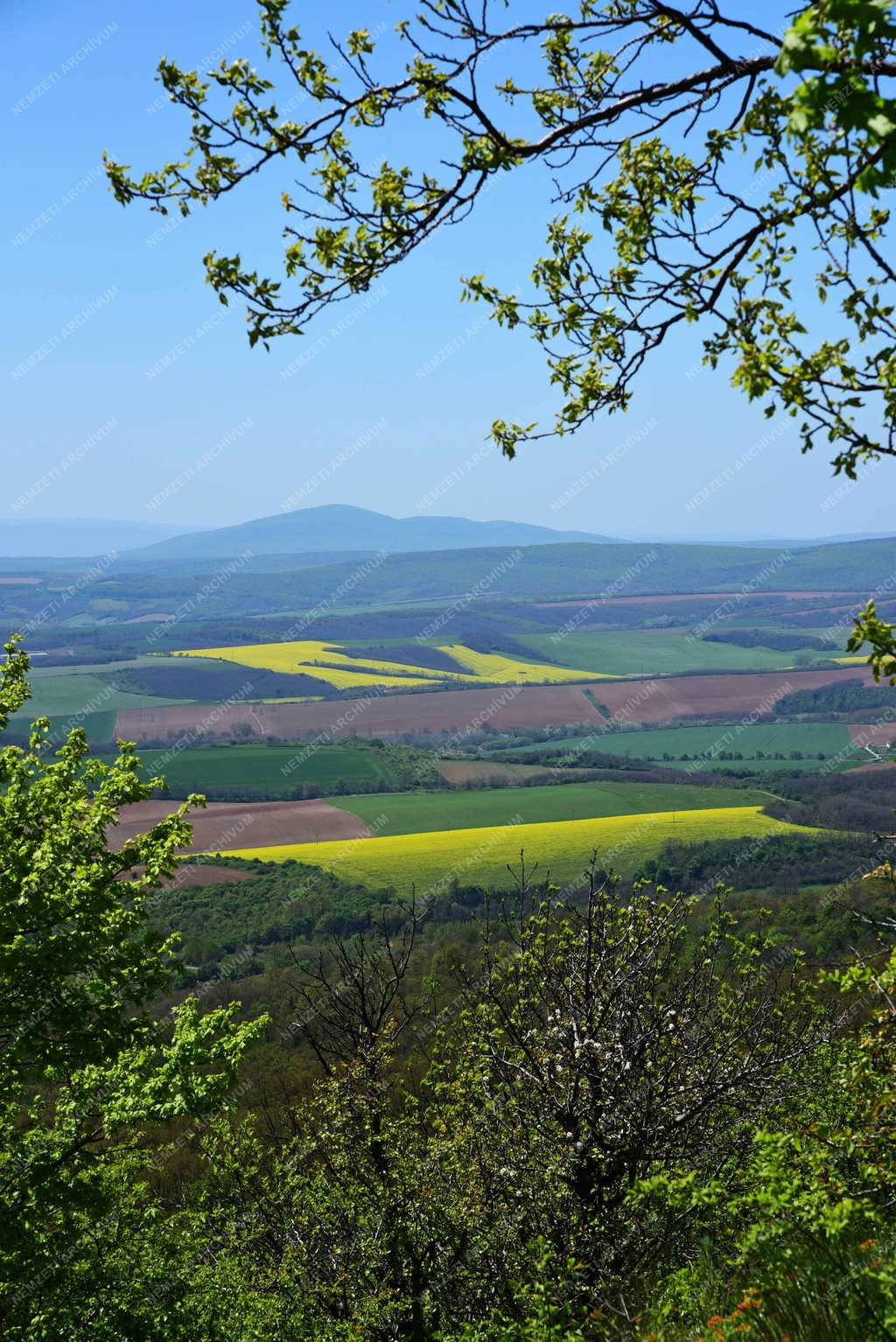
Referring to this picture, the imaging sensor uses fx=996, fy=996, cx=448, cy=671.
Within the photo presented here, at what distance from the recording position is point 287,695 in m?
168

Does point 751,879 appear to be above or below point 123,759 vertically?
below

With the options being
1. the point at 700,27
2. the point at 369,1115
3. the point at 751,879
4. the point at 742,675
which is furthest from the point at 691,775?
the point at 700,27


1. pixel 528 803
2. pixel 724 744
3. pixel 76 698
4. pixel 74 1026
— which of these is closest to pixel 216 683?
pixel 76 698

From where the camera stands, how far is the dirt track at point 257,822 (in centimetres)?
8825

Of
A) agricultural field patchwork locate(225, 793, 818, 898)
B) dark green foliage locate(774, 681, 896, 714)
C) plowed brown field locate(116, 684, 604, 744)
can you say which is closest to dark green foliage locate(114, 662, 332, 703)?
plowed brown field locate(116, 684, 604, 744)

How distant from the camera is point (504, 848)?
8419 cm

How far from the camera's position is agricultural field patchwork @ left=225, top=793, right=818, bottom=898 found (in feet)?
257

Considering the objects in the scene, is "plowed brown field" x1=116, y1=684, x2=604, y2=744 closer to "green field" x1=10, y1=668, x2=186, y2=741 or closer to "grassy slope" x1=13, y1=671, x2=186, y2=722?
"green field" x1=10, y1=668, x2=186, y2=741

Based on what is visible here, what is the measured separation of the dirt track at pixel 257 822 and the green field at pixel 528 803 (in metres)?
2.86

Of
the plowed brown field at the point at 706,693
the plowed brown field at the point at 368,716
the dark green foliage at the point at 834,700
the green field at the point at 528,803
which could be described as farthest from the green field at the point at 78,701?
the dark green foliage at the point at 834,700

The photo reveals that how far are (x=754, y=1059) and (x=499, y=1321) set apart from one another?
3.92 metres

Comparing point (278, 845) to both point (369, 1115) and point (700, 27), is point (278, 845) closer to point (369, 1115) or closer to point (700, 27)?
point (369, 1115)

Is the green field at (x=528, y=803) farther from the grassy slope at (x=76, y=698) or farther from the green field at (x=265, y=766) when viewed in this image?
the grassy slope at (x=76, y=698)

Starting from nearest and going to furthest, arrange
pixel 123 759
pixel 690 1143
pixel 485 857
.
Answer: pixel 690 1143, pixel 123 759, pixel 485 857
